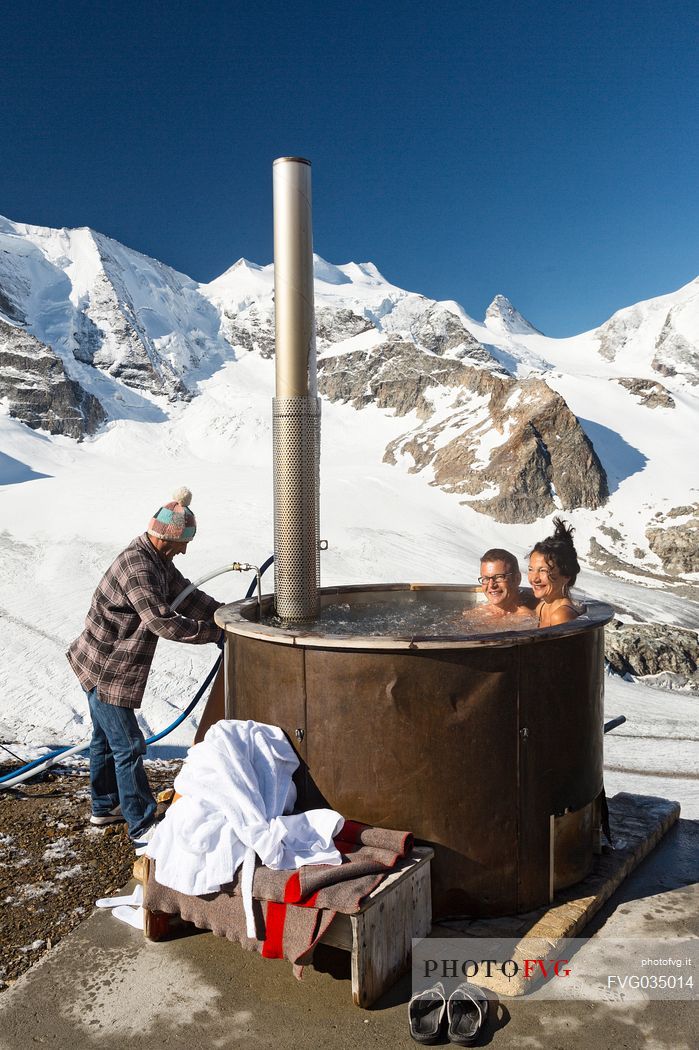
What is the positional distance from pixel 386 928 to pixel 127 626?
2214 mm

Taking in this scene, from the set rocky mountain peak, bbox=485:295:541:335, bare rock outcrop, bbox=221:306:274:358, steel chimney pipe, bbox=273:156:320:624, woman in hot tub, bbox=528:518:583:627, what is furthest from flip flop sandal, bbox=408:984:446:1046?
rocky mountain peak, bbox=485:295:541:335

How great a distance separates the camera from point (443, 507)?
29609mm

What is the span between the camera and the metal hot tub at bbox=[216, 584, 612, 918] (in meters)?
3.25

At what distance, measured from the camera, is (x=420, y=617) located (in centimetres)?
519

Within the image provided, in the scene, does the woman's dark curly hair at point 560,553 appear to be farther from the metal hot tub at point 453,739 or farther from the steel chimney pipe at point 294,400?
the steel chimney pipe at point 294,400

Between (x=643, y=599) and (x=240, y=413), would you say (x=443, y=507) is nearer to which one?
(x=643, y=599)

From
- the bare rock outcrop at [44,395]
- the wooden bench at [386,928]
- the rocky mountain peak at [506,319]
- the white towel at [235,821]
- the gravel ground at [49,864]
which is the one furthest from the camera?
the rocky mountain peak at [506,319]

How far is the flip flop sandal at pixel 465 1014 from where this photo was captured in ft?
8.91

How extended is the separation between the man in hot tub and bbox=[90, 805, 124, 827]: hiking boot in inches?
101

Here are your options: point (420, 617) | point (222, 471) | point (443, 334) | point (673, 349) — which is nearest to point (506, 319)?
point (673, 349)

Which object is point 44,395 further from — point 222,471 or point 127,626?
point 127,626

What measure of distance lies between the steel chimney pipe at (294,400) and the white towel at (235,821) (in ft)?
2.93

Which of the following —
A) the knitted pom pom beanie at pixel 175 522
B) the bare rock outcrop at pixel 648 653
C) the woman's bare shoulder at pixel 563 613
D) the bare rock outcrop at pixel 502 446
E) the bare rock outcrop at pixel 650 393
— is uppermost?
the bare rock outcrop at pixel 650 393

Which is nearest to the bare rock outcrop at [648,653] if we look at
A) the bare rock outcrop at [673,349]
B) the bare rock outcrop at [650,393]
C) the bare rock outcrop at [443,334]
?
the bare rock outcrop at [650,393]
